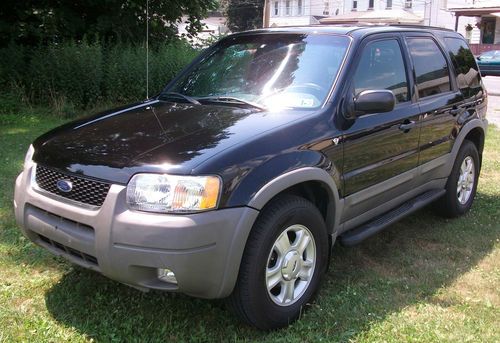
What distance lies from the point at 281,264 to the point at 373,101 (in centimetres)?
123

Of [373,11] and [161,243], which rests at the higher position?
[373,11]

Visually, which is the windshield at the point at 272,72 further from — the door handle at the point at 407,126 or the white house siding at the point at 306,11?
the white house siding at the point at 306,11

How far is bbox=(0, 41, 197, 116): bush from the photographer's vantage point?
11086 mm

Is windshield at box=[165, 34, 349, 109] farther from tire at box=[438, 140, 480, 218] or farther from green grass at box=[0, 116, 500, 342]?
tire at box=[438, 140, 480, 218]

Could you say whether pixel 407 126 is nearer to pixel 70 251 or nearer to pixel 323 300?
pixel 323 300

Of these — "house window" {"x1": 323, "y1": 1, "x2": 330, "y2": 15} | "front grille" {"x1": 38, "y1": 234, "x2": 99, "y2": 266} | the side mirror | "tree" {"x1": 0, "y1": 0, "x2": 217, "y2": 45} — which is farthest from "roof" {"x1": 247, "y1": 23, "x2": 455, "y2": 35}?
"house window" {"x1": 323, "y1": 1, "x2": 330, "y2": 15}

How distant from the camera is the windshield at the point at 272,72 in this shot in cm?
385

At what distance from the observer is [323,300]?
3.69 m

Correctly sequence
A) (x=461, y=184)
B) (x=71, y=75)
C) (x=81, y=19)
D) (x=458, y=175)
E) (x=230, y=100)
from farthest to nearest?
(x=81, y=19) < (x=71, y=75) < (x=461, y=184) < (x=458, y=175) < (x=230, y=100)

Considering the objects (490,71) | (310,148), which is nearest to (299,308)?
(310,148)

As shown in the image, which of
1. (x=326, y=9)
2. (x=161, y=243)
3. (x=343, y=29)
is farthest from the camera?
(x=326, y=9)

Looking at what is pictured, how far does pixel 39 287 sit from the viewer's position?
375 cm

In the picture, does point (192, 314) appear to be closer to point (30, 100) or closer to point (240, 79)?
point (240, 79)

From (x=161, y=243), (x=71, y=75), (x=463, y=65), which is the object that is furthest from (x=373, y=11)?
(x=161, y=243)
